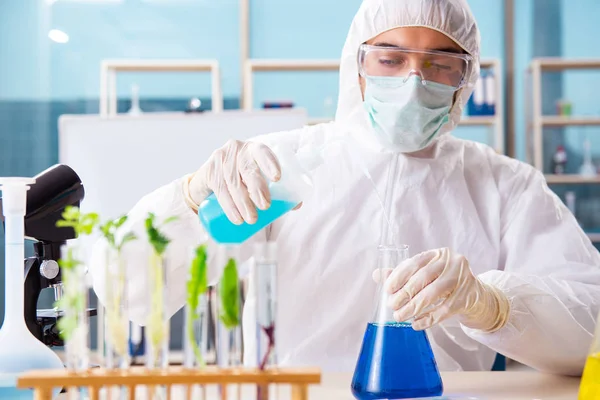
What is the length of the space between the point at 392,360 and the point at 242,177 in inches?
13.7

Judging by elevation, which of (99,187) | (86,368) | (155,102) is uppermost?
(155,102)

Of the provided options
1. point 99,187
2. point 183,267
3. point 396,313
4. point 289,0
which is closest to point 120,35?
point 289,0

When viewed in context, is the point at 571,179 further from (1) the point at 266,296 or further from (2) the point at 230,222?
(1) the point at 266,296

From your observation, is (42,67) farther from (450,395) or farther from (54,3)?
(450,395)

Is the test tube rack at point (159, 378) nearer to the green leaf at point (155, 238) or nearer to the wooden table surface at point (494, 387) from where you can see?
the green leaf at point (155, 238)

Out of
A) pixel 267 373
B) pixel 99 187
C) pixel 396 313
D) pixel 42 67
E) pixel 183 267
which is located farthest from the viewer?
pixel 42 67

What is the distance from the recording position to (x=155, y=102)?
201 inches

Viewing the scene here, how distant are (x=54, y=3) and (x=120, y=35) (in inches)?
20.4

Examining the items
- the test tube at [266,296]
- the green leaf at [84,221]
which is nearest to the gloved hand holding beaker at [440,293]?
the test tube at [266,296]

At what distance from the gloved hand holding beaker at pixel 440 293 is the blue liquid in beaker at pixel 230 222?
0.18 metres

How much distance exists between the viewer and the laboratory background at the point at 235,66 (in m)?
5.03

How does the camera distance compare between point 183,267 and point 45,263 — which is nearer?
point 45,263

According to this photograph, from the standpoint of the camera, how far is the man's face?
1513 millimetres

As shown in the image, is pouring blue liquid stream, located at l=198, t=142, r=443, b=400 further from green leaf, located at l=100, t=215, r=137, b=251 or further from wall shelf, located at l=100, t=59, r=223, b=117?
wall shelf, located at l=100, t=59, r=223, b=117
